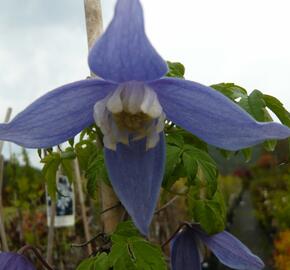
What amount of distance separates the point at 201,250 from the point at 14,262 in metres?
0.35

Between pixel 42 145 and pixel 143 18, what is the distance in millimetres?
236

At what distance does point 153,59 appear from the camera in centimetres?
56

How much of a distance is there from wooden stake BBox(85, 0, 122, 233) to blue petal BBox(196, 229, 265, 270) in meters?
0.18

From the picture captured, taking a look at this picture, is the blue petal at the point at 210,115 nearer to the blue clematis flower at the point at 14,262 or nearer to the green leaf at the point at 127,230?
the green leaf at the point at 127,230

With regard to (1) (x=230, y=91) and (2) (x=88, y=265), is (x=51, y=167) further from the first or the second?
(1) (x=230, y=91)

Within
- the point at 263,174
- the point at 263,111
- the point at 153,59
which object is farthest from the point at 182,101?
the point at 263,174

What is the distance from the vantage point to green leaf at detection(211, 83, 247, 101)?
2.78ft

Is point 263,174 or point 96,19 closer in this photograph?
point 96,19

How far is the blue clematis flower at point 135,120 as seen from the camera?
2.03 ft

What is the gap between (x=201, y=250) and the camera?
3.21 ft

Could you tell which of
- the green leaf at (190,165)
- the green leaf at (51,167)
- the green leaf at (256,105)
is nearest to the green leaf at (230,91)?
the green leaf at (256,105)

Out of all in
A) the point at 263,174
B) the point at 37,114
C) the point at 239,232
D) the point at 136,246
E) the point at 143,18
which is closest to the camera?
the point at 143,18

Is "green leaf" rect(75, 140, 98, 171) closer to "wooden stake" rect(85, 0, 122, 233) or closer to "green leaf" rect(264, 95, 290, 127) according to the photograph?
"wooden stake" rect(85, 0, 122, 233)

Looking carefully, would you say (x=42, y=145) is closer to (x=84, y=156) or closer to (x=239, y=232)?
(x=84, y=156)
